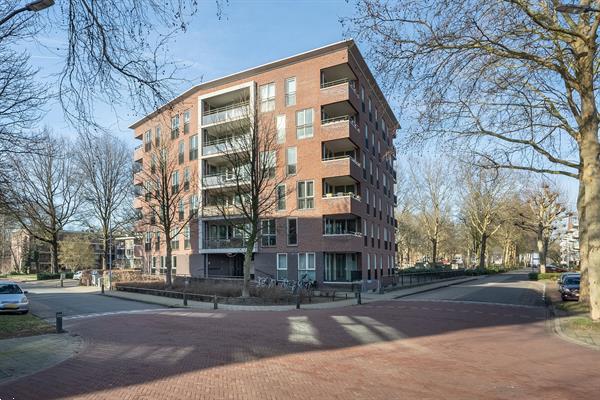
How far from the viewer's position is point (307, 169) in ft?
111

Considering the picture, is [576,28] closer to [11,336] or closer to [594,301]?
[594,301]

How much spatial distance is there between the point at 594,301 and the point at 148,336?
557 inches

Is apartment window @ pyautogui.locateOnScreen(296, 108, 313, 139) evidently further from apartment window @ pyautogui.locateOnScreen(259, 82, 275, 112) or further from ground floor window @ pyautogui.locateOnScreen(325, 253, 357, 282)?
ground floor window @ pyautogui.locateOnScreen(325, 253, 357, 282)

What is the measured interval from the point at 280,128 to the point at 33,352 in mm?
27062

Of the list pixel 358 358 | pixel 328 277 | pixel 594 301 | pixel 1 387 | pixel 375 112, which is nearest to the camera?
pixel 1 387

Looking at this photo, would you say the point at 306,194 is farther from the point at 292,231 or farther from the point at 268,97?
the point at 268,97

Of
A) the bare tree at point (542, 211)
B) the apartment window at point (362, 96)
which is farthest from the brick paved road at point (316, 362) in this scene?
the bare tree at point (542, 211)

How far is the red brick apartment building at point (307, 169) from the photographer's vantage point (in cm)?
3300

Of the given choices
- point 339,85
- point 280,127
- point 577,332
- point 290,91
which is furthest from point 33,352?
point 290,91

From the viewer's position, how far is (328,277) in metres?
33.4

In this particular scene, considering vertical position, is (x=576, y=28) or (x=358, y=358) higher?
(x=576, y=28)

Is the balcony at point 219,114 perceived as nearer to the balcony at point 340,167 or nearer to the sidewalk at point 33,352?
the balcony at point 340,167

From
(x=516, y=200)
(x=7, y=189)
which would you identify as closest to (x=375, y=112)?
(x=516, y=200)

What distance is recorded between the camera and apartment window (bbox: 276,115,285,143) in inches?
1393
